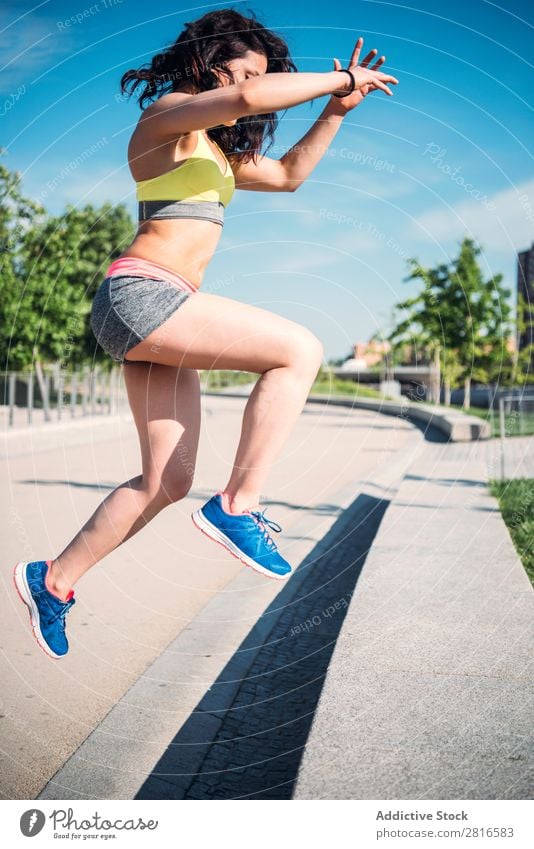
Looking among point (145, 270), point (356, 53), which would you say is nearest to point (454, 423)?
point (356, 53)

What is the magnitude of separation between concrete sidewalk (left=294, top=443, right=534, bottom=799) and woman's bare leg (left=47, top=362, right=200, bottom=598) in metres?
0.83

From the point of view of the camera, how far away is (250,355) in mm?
2344

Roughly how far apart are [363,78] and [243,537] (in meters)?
1.33

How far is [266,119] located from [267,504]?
21.0 feet

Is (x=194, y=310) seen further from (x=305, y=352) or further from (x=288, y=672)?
(x=288, y=672)

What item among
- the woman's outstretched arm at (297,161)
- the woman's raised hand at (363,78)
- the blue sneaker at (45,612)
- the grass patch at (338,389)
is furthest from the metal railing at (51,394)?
the woman's raised hand at (363,78)

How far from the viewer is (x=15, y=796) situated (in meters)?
2.56

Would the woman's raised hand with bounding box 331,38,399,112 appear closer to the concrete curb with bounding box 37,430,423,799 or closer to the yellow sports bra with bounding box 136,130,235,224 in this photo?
the yellow sports bra with bounding box 136,130,235,224

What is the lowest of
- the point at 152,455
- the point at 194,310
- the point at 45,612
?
the point at 45,612

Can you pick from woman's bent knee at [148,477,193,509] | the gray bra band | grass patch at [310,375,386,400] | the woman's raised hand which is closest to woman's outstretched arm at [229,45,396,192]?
the woman's raised hand

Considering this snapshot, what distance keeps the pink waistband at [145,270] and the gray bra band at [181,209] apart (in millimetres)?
155

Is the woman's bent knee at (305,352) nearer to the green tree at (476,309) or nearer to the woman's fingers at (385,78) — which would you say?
the woman's fingers at (385,78)

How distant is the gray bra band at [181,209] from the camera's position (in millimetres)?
2455

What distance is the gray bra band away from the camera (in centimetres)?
246
